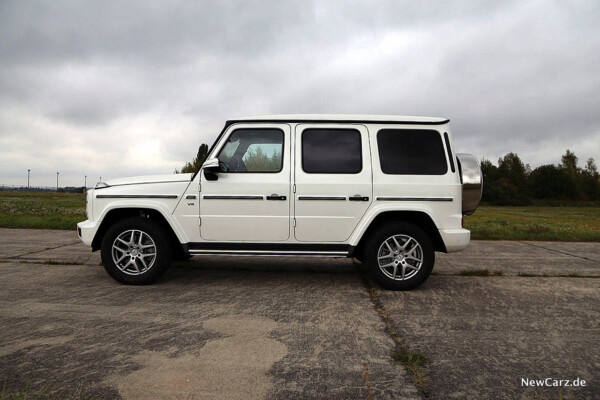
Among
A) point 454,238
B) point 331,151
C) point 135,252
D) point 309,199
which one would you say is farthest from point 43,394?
point 454,238

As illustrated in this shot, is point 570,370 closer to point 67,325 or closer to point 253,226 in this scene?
point 253,226

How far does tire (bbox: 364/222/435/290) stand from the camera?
4305 mm

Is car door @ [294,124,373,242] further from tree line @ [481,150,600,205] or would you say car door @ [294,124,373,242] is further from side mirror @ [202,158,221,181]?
tree line @ [481,150,600,205]

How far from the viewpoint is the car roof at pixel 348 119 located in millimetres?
4508

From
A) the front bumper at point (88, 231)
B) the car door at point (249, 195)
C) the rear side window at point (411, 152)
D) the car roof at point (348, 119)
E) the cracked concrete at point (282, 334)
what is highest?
the car roof at point (348, 119)

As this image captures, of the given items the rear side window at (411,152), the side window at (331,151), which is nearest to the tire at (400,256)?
the rear side window at (411,152)

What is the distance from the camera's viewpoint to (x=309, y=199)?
14.4 ft

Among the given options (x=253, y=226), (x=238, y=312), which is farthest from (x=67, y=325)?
(x=253, y=226)

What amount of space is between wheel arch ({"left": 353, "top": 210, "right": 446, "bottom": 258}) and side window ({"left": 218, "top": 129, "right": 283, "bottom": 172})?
1.30m

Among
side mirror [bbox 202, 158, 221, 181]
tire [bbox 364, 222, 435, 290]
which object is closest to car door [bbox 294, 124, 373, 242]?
tire [bbox 364, 222, 435, 290]

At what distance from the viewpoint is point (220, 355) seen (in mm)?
2617

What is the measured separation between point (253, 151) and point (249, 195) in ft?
1.84

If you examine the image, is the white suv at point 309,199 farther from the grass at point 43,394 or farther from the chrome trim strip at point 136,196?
the grass at point 43,394

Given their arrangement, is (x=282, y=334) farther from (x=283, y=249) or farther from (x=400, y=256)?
(x=400, y=256)
